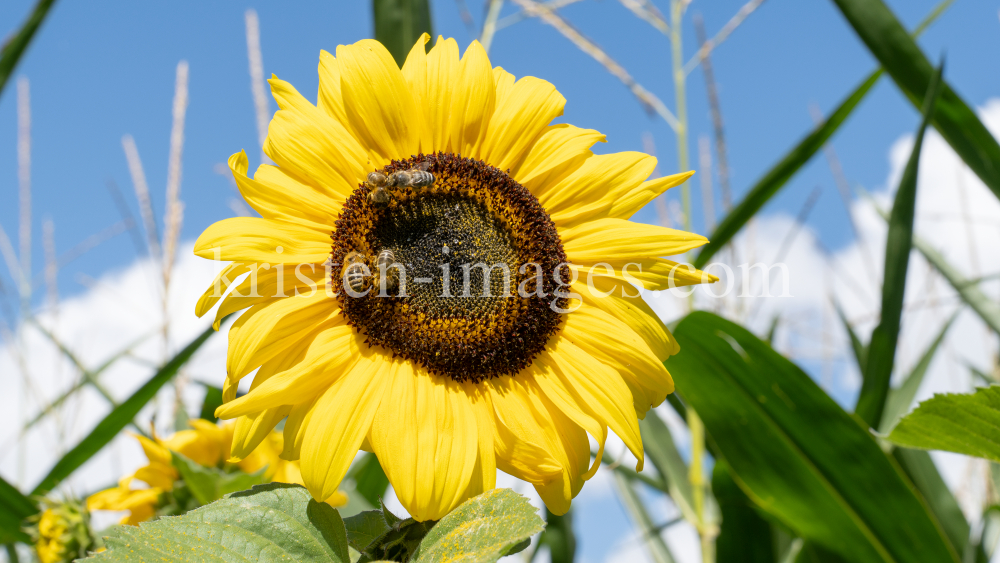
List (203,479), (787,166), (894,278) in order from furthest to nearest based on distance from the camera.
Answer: (787,166) < (894,278) < (203,479)

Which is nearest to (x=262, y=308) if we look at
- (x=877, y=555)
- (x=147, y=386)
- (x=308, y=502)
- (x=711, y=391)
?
(x=308, y=502)

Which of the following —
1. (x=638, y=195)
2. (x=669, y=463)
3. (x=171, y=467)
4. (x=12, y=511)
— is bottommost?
(x=669, y=463)

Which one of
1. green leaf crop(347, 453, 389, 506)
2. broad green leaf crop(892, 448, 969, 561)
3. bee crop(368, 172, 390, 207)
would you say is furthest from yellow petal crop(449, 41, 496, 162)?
broad green leaf crop(892, 448, 969, 561)

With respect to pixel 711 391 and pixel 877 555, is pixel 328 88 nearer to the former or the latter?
pixel 711 391

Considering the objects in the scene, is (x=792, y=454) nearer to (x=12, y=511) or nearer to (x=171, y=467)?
(x=171, y=467)

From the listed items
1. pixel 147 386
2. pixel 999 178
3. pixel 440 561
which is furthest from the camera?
pixel 999 178

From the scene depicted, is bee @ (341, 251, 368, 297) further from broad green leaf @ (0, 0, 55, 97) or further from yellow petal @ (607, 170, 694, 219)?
broad green leaf @ (0, 0, 55, 97)

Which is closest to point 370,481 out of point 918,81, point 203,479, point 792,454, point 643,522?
point 203,479
